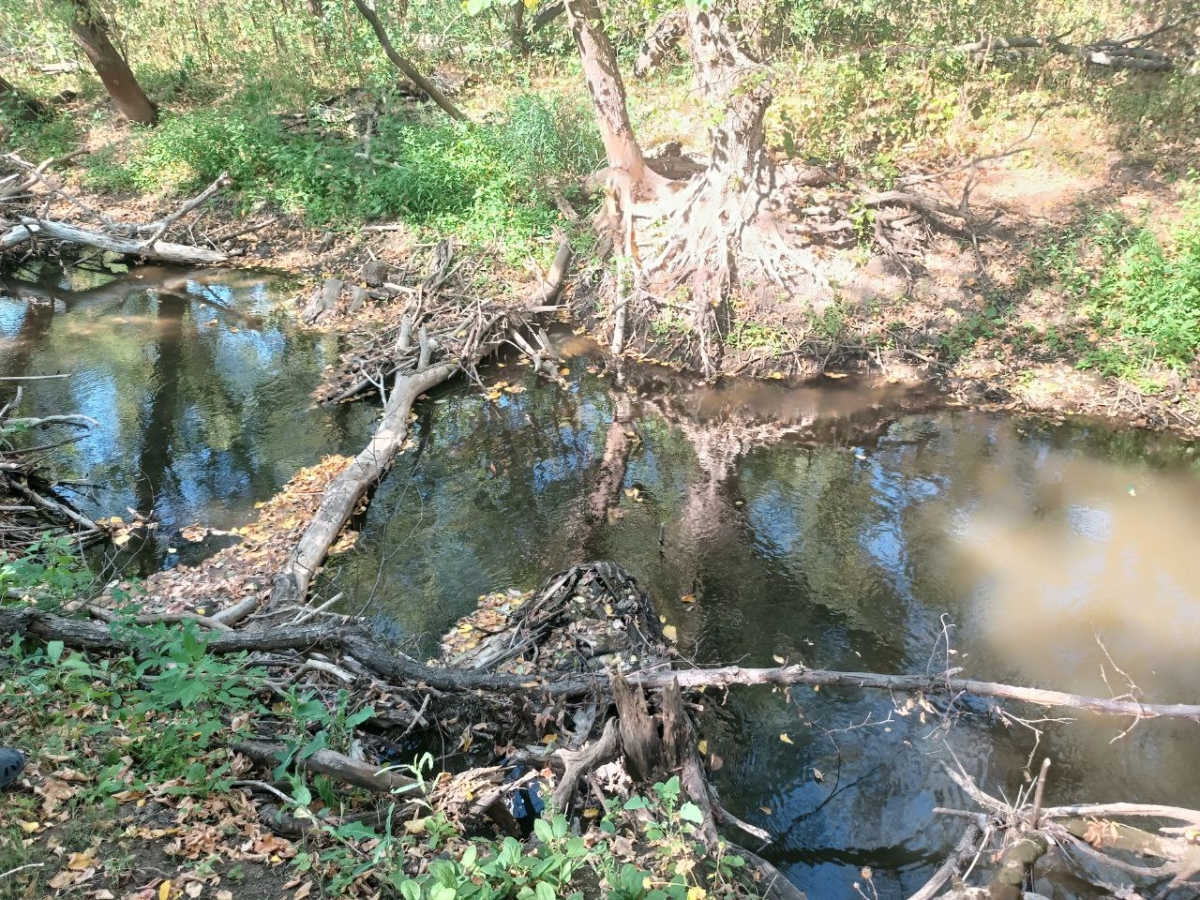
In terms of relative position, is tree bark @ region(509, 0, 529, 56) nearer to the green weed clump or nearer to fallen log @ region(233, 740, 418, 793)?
the green weed clump

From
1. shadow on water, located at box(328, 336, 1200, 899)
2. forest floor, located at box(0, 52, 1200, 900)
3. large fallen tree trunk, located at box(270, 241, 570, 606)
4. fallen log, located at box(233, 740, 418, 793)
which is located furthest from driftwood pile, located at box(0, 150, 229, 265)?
fallen log, located at box(233, 740, 418, 793)

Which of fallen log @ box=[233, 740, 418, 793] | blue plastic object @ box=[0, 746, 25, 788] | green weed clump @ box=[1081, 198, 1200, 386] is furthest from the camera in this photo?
green weed clump @ box=[1081, 198, 1200, 386]

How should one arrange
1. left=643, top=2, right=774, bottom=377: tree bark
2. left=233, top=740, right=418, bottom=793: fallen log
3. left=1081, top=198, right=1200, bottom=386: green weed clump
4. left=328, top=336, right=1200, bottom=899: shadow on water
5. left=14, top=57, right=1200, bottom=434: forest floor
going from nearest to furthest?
left=233, top=740, right=418, bottom=793: fallen log < left=328, top=336, right=1200, bottom=899: shadow on water < left=1081, top=198, right=1200, bottom=386: green weed clump < left=14, top=57, right=1200, bottom=434: forest floor < left=643, top=2, right=774, bottom=377: tree bark

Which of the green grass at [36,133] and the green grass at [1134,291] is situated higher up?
the green grass at [36,133]

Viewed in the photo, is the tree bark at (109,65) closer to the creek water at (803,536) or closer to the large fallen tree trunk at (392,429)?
the creek water at (803,536)

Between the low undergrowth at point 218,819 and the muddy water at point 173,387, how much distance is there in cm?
338

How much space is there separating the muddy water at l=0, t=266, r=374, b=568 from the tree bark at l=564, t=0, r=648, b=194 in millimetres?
4959

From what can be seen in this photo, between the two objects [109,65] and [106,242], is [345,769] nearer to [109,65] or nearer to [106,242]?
[106,242]

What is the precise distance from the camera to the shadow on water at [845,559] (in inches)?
202

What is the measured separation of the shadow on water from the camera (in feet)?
16.8

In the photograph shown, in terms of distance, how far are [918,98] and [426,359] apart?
873cm

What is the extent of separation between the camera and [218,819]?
361 centimetres

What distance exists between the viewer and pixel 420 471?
28.5ft

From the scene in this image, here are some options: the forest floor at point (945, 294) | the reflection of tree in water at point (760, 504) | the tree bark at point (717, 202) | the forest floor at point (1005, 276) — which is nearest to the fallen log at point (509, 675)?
the forest floor at point (945, 294)
